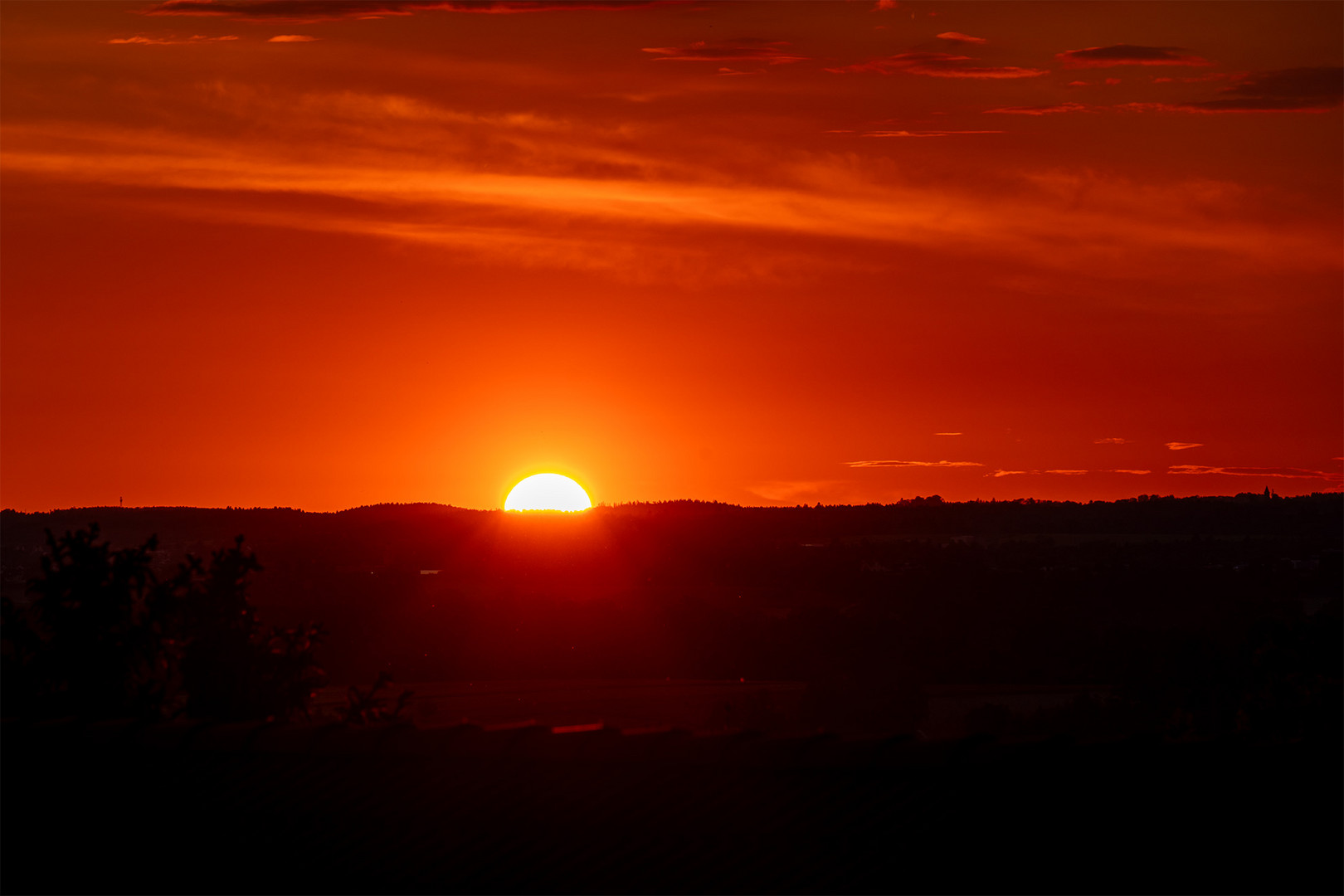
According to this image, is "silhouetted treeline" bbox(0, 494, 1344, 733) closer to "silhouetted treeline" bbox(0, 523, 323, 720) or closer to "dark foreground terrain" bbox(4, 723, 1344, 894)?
"silhouetted treeline" bbox(0, 523, 323, 720)

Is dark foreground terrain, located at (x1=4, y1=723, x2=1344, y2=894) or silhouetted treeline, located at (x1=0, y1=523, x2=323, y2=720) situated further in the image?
silhouetted treeline, located at (x1=0, y1=523, x2=323, y2=720)

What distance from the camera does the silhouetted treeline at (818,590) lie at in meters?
57.1

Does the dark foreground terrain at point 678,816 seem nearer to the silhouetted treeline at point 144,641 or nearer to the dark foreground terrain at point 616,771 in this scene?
the dark foreground terrain at point 616,771

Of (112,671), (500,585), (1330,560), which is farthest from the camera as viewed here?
(500,585)

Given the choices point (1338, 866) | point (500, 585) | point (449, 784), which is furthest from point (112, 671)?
point (500, 585)

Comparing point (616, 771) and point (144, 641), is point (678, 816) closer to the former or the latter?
Answer: point (616, 771)

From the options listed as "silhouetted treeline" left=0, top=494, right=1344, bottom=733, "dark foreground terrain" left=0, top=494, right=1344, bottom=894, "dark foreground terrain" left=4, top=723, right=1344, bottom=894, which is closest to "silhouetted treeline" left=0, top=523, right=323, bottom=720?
"dark foreground terrain" left=0, top=494, right=1344, bottom=894

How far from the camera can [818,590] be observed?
282 feet

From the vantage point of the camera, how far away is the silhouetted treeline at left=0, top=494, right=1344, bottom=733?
187ft

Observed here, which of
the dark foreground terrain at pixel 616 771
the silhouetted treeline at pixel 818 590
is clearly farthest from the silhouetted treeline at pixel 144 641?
the silhouetted treeline at pixel 818 590

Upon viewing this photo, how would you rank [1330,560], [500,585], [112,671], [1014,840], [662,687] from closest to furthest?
1. [1014,840]
2. [112,671]
3. [662,687]
4. [1330,560]
5. [500,585]

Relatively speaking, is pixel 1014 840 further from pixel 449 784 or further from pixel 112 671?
pixel 112 671

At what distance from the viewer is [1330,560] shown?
225ft

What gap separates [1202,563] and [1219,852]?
76.6m
